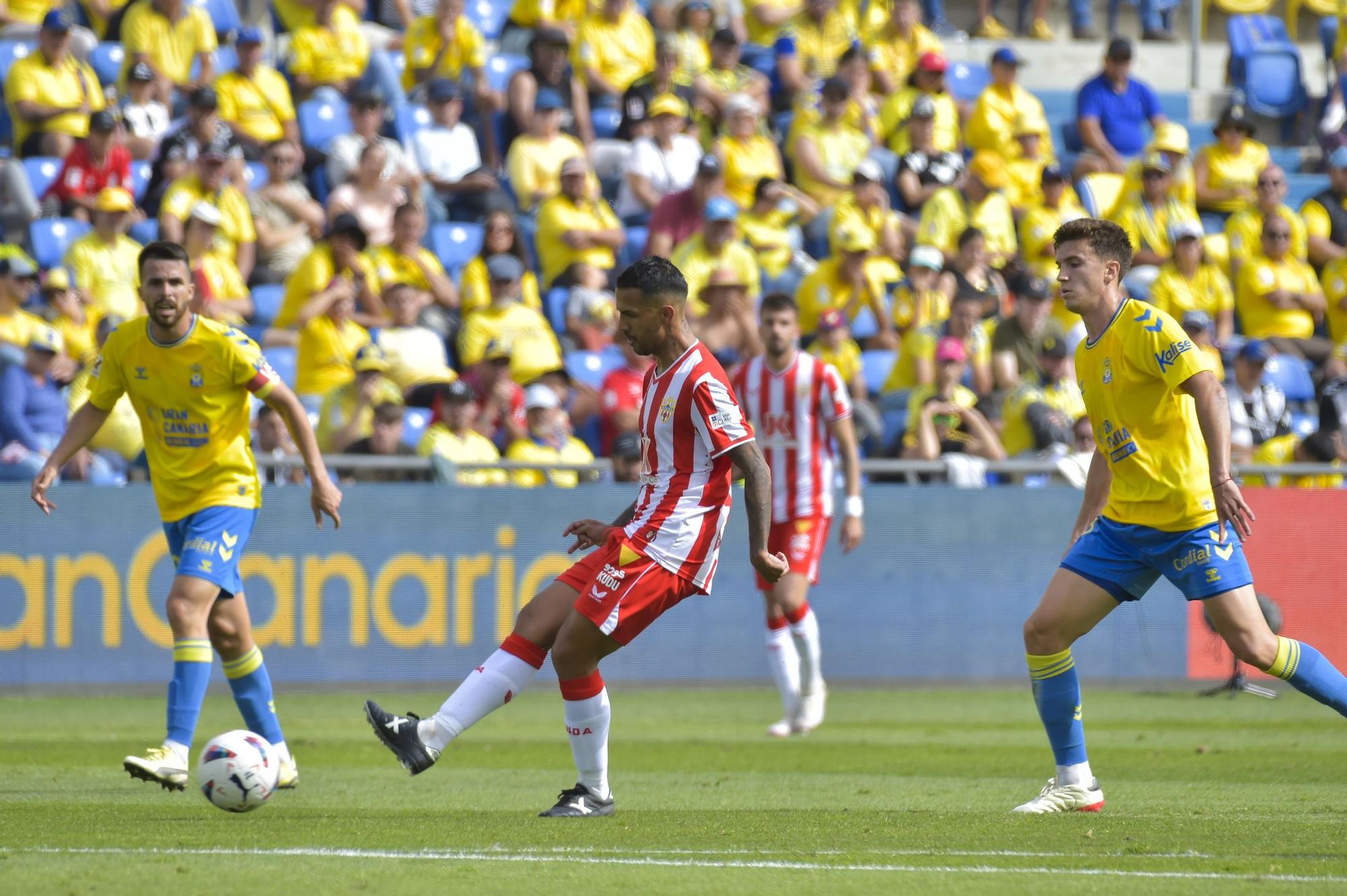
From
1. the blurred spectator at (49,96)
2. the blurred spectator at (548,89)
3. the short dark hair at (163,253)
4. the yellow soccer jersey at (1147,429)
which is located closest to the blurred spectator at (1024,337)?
the blurred spectator at (548,89)

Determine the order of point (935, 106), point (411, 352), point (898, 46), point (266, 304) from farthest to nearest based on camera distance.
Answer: point (898, 46) → point (935, 106) → point (266, 304) → point (411, 352)

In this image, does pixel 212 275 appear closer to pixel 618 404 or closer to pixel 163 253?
pixel 618 404

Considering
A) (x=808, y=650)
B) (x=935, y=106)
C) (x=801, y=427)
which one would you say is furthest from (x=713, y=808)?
(x=935, y=106)

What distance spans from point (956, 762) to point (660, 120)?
944 cm

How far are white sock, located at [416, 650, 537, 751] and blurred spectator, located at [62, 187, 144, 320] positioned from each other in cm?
875

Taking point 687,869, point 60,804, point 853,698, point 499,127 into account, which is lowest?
point 853,698

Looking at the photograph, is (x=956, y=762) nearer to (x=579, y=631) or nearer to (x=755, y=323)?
(x=579, y=631)

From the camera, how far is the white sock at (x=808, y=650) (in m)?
11.6

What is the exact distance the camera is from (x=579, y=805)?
7.26m

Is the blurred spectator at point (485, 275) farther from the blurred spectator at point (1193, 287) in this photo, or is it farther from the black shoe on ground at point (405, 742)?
the black shoe on ground at point (405, 742)

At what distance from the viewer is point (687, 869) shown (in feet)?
19.1

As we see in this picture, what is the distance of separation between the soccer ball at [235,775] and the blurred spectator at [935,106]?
13.5 m

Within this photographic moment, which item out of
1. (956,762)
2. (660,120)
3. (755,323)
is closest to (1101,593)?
(956,762)

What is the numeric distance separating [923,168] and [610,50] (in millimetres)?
3520
